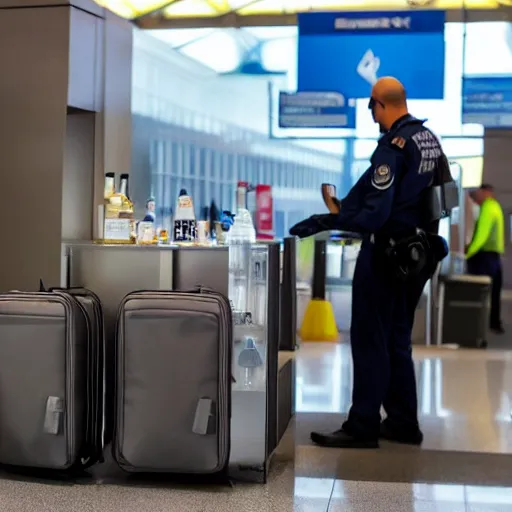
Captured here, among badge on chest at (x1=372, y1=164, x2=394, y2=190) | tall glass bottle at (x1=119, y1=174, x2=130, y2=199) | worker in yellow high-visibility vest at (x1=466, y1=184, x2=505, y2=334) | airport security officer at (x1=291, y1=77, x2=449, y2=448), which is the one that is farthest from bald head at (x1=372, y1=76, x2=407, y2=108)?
worker in yellow high-visibility vest at (x1=466, y1=184, x2=505, y2=334)

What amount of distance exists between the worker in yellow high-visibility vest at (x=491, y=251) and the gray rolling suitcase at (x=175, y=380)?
4.19 metres

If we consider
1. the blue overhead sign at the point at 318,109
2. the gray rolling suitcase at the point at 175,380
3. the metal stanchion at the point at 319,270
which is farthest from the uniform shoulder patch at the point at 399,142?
the metal stanchion at the point at 319,270

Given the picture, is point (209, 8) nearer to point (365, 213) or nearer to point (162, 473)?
point (365, 213)

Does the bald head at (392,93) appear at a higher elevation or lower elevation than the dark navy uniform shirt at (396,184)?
higher

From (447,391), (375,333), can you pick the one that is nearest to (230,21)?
(447,391)

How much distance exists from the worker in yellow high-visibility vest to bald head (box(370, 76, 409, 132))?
335cm

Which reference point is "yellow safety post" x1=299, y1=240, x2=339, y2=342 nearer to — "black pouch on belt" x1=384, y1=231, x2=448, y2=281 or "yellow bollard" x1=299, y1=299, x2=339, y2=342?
"yellow bollard" x1=299, y1=299, x2=339, y2=342

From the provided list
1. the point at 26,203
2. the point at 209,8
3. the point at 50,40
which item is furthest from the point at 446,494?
the point at 209,8

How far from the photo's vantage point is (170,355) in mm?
2654

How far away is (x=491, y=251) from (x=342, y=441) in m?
3.55

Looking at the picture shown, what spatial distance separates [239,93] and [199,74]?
0.33m

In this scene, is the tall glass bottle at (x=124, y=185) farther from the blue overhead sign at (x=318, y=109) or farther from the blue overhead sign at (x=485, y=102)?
the blue overhead sign at (x=485, y=102)

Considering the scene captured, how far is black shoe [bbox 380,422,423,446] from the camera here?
3.39m

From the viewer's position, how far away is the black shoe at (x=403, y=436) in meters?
3.39
